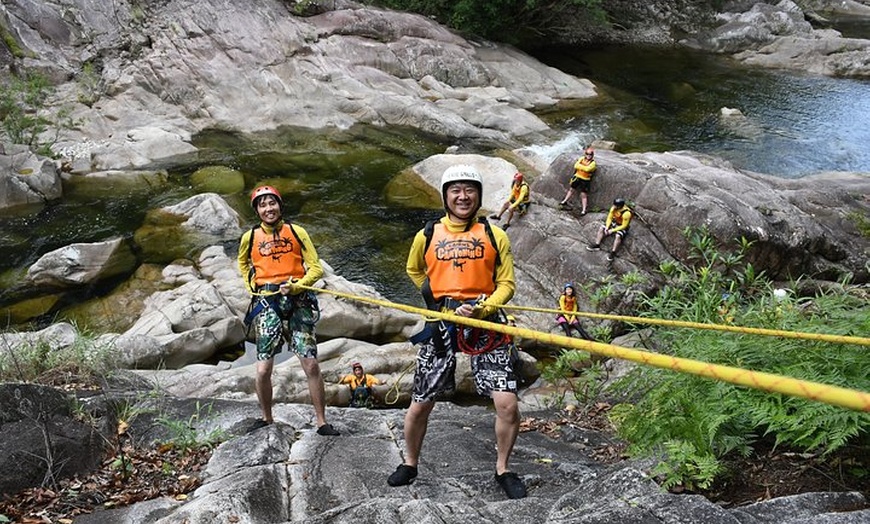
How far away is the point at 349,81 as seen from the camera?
80.5 feet

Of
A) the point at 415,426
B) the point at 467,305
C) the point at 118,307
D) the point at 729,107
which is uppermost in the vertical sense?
the point at 729,107

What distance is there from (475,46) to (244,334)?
21.4 meters

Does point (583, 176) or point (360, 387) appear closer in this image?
point (360, 387)

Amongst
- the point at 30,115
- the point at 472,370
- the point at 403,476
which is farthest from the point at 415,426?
the point at 30,115

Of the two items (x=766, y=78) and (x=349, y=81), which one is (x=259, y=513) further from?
(x=766, y=78)

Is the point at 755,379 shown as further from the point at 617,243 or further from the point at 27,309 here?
the point at 27,309

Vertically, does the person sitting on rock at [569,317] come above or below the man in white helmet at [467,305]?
below

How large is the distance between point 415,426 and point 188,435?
203 centimetres

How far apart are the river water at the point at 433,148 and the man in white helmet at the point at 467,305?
29.7ft

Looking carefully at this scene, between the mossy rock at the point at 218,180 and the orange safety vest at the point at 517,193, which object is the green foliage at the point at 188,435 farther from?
the mossy rock at the point at 218,180

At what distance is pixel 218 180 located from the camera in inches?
738

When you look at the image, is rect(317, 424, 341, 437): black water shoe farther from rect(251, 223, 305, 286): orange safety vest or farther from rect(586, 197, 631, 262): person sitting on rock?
rect(586, 197, 631, 262): person sitting on rock

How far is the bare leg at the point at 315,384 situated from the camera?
5523mm

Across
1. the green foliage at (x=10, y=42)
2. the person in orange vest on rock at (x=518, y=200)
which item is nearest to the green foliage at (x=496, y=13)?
the green foliage at (x=10, y=42)
